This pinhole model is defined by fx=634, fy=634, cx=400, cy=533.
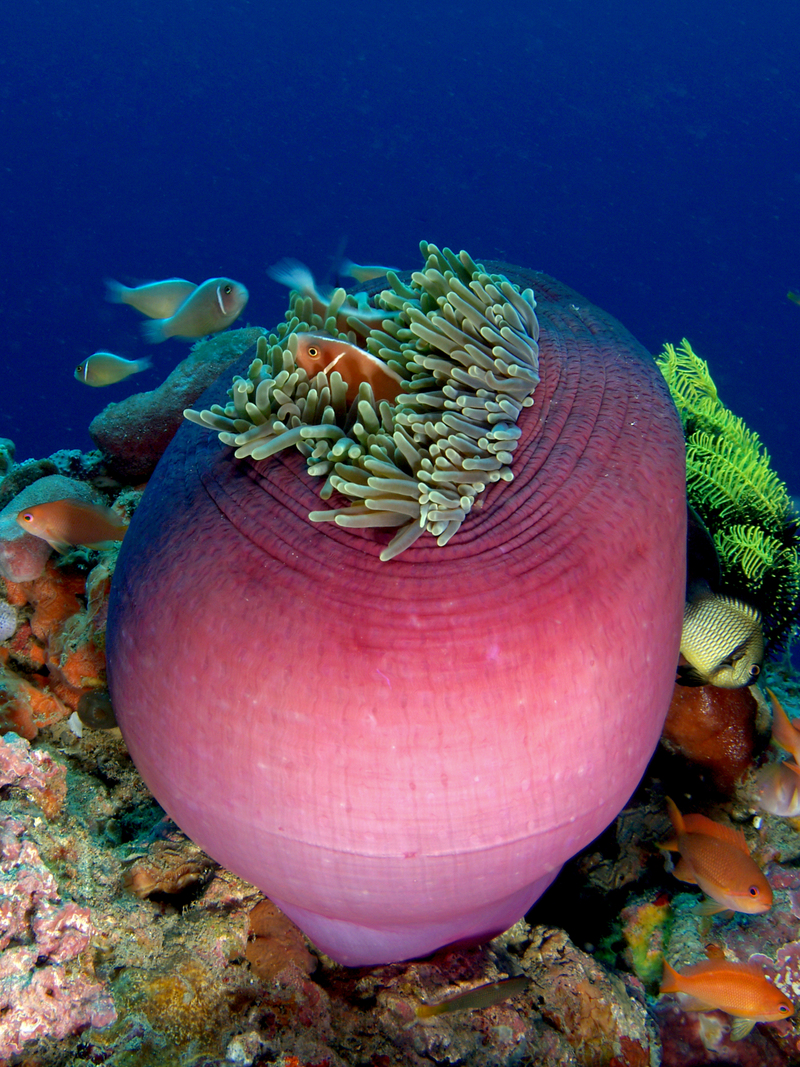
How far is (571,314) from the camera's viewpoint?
5.38 feet

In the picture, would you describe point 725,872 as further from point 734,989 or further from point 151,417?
point 151,417

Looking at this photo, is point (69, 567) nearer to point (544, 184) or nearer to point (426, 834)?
point (426, 834)

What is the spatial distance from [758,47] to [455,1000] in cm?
5820

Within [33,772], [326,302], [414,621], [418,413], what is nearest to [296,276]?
[326,302]

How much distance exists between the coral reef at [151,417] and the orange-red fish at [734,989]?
2301 millimetres

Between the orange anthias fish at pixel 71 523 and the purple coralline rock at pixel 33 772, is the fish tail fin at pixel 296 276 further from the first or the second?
the purple coralline rock at pixel 33 772

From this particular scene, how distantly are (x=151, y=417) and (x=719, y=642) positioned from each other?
2109 mm

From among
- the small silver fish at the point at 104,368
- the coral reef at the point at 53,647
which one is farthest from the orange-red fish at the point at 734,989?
the small silver fish at the point at 104,368

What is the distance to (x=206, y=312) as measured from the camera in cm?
291

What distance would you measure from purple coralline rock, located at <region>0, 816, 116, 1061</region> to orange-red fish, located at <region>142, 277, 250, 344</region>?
2.27m

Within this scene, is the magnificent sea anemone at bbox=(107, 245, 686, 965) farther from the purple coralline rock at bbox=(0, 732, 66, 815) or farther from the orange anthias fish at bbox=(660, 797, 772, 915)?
the orange anthias fish at bbox=(660, 797, 772, 915)

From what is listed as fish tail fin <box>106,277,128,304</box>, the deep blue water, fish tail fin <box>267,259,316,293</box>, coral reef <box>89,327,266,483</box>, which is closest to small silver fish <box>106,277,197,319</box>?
fish tail fin <box>106,277,128,304</box>

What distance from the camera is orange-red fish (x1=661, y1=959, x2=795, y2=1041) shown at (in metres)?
1.57

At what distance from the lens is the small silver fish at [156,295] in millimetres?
3229
